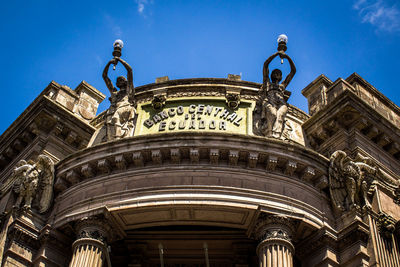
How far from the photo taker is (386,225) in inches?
858

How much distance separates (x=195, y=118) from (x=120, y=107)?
306 cm

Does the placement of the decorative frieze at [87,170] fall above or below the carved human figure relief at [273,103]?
below

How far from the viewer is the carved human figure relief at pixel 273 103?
976 inches

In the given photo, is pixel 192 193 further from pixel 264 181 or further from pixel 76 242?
pixel 76 242

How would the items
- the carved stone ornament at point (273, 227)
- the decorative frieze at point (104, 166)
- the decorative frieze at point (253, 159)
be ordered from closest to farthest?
1. the carved stone ornament at point (273, 227)
2. the decorative frieze at point (253, 159)
3. the decorative frieze at point (104, 166)

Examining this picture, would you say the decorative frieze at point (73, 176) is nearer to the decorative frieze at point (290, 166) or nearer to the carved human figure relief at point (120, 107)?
the carved human figure relief at point (120, 107)

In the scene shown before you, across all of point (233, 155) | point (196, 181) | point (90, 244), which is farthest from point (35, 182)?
point (233, 155)

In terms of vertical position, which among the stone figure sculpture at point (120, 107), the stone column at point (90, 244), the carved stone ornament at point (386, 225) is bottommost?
the stone column at point (90, 244)

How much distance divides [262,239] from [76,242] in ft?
19.6

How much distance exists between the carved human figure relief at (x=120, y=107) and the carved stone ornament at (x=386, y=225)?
968cm

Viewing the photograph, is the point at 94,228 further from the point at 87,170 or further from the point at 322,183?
the point at 322,183

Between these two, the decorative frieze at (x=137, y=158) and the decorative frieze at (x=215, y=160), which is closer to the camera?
the decorative frieze at (x=215, y=160)

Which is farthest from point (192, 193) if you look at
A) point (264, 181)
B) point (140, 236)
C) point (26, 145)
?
point (26, 145)

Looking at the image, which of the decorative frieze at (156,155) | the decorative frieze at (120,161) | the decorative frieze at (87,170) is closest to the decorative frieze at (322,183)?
the decorative frieze at (156,155)
